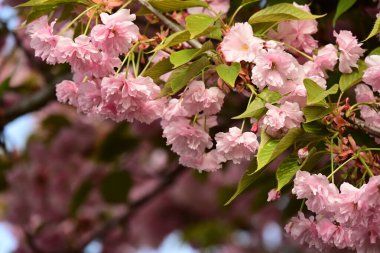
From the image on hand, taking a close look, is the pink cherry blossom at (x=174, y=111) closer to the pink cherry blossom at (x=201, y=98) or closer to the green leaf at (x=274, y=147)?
the pink cherry blossom at (x=201, y=98)

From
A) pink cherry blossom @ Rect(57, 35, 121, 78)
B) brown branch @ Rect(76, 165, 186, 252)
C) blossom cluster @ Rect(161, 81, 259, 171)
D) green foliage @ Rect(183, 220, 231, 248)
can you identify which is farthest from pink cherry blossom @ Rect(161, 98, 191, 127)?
green foliage @ Rect(183, 220, 231, 248)

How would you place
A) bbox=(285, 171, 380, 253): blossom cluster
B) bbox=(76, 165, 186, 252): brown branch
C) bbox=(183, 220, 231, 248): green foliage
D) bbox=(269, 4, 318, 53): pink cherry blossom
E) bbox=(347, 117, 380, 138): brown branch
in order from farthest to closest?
bbox=(183, 220, 231, 248): green foliage, bbox=(76, 165, 186, 252): brown branch, bbox=(269, 4, 318, 53): pink cherry blossom, bbox=(347, 117, 380, 138): brown branch, bbox=(285, 171, 380, 253): blossom cluster

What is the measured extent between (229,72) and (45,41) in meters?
0.29

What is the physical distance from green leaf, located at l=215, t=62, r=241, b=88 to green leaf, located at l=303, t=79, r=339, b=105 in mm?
100

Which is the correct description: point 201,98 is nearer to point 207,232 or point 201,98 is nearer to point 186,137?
point 186,137

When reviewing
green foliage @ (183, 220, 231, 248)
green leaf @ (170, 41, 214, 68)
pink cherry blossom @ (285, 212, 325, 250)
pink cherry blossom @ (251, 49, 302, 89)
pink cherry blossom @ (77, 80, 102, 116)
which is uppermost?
green leaf @ (170, 41, 214, 68)

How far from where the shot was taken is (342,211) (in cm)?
104

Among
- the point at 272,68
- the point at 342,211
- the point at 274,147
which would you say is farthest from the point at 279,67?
the point at 342,211

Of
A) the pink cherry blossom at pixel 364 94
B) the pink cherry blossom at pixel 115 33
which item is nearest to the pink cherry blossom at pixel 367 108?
the pink cherry blossom at pixel 364 94

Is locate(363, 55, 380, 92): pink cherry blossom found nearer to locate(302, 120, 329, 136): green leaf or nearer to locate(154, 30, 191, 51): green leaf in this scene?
locate(302, 120, 329, 136): green leaf

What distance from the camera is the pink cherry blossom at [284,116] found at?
1058 millimetres

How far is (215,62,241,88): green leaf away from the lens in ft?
3.52

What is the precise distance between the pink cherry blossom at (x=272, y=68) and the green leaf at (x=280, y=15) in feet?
0.21

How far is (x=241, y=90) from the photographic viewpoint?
114 centimetres
